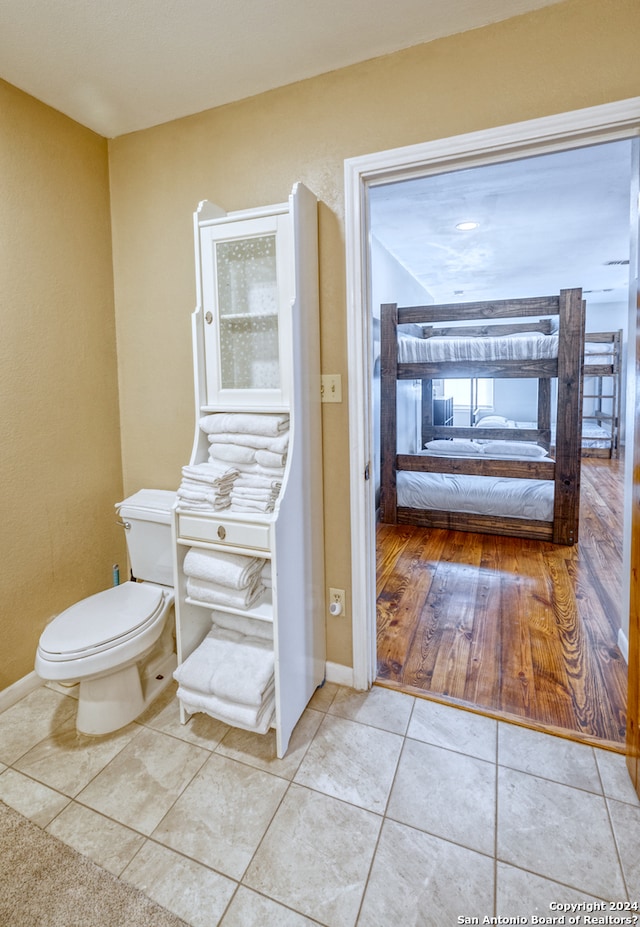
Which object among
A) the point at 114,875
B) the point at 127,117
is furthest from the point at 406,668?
the point at 127,117

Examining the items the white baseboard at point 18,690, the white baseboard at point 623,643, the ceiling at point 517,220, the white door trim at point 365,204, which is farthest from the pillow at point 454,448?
the white baseboard at point 18,690

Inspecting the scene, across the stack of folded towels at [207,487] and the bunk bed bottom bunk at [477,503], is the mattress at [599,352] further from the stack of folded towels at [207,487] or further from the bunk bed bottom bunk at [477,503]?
the stack of folded towels at [207,487]

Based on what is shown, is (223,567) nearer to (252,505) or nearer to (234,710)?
(252,505)

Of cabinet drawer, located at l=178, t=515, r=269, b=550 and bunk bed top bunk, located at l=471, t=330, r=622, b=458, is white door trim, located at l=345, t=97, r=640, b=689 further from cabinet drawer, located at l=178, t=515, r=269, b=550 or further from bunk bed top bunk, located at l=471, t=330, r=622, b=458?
bunk bed top bunk, located at l=471, t=330, r=622, b=458

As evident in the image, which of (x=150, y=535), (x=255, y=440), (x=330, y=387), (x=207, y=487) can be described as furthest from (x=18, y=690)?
(x=330, y=387)

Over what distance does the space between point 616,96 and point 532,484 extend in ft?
9.24

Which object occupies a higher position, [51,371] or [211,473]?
[51,371]

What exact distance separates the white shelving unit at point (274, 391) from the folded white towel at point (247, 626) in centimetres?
9

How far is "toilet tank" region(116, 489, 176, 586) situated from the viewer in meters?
1.99

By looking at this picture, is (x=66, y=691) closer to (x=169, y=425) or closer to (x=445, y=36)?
(x=169, y=425)

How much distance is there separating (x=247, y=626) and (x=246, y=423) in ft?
2.49

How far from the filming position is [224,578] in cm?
158

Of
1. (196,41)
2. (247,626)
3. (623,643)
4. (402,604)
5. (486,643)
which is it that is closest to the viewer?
(196,41)

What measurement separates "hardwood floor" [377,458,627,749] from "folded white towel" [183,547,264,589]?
2.72ft
